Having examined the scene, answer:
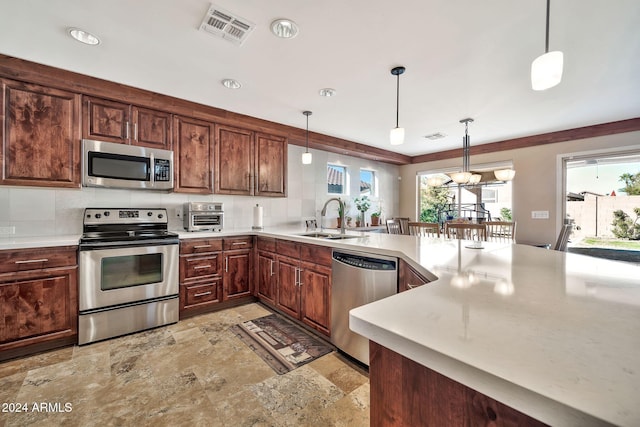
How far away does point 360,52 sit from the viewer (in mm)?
2121

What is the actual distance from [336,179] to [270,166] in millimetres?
1607

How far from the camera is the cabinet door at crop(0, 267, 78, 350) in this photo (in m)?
2.08

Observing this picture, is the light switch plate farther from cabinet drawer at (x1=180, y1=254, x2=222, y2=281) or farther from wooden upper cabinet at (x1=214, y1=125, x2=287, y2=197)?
cabinet drawer at (x1=180, y1=254, x2=222, y2=281)

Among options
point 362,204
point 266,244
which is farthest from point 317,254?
point 362,204

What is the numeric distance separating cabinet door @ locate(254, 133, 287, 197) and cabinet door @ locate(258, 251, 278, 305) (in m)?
0.98

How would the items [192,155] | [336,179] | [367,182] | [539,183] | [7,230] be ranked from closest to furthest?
[7,230] → [192,155] → [539,183] → [336,179] → [367,182]

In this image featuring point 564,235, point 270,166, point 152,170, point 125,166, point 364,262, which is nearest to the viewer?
point 364,262

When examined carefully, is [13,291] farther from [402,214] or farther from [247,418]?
[402,214]

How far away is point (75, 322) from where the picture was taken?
7.61ft

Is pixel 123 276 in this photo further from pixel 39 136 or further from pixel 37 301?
pixel 39 136

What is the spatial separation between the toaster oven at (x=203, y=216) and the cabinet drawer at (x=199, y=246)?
0.33 meters

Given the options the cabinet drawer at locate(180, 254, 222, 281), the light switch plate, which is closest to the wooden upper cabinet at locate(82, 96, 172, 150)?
the cabinet drawer at locate(180, 254, 222, 281)

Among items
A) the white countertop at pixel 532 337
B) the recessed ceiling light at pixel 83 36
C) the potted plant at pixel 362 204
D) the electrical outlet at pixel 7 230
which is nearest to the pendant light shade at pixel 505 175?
the potted plant at pixel 362 204

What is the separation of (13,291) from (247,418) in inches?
82.9
